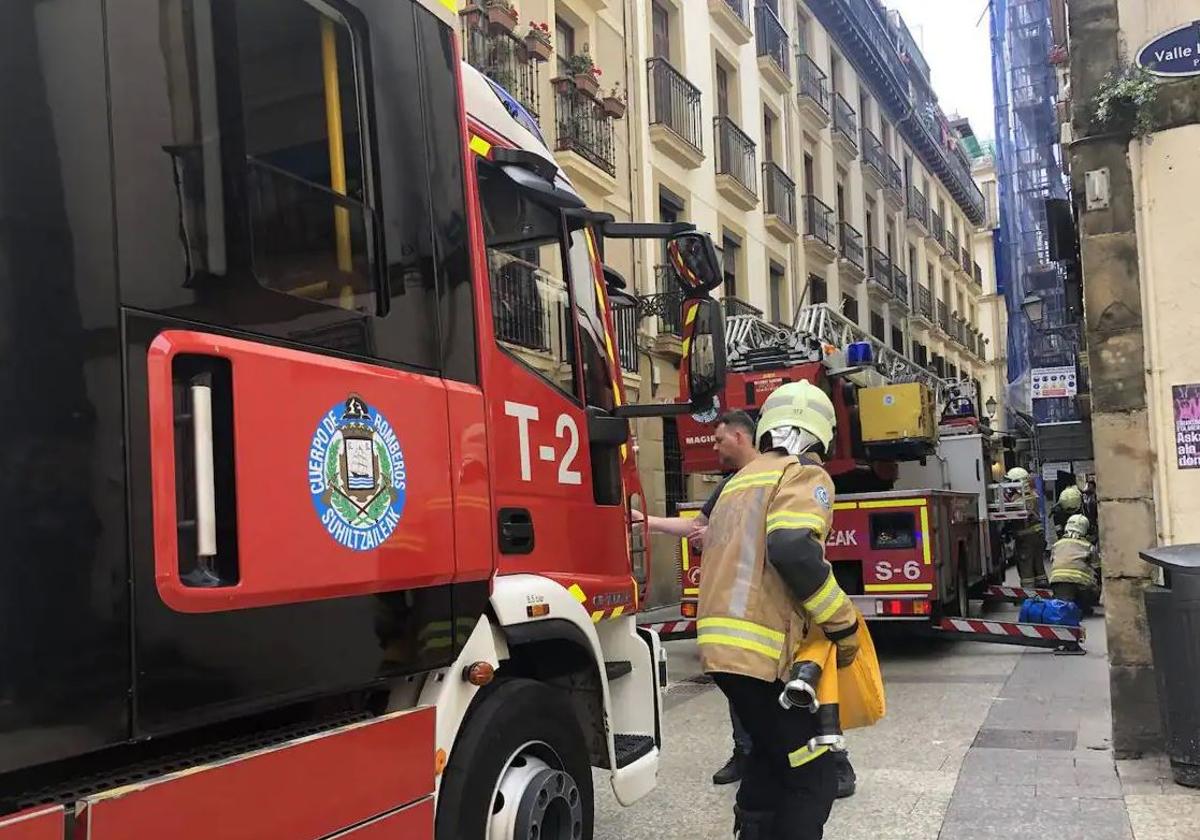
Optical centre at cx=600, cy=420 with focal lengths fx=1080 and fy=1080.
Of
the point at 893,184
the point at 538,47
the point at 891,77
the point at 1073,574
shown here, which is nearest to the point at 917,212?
the point at 893,184

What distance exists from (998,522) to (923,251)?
20.0m

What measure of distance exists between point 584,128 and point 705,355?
10.5 meters

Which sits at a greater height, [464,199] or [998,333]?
[998,333]

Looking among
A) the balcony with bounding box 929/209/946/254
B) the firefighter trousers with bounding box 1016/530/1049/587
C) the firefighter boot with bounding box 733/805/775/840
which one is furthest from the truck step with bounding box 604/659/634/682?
the balcony with bounding box 929/209/946/254

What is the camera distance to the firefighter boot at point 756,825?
338cm

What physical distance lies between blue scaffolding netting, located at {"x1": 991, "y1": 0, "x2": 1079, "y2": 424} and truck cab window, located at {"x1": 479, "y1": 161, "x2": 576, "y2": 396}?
2082cm

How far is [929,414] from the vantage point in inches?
418

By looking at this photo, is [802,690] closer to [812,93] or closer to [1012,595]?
[1012,595]

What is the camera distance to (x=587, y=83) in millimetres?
13141

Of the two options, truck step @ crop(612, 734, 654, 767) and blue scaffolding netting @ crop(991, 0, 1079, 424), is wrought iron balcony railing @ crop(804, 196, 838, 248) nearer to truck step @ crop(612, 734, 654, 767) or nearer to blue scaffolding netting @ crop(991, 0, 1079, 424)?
blue scaffolding netting @ crop(991, 0, 1079, 424)

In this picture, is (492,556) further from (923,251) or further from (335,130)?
(923,251)

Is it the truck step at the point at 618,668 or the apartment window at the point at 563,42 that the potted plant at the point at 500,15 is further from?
the truck step at the point at 618,668

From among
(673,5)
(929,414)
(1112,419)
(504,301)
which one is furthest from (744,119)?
(504,301)

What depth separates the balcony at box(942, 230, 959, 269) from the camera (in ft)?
118
